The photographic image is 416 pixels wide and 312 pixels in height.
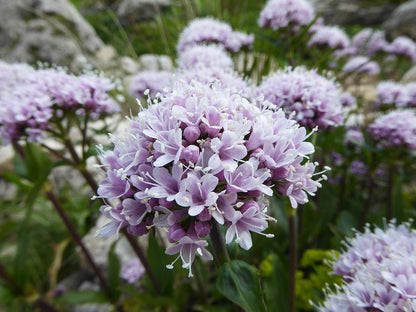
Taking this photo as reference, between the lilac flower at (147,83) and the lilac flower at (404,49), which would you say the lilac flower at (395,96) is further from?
the lilac flower at (147,83)

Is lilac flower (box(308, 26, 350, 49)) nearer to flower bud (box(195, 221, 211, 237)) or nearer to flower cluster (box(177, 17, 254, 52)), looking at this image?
flower cluster (box(177, 17, 254, 52))

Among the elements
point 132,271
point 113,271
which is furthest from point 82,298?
point 132,271

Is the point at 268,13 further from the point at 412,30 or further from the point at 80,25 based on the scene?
the point at 412,30

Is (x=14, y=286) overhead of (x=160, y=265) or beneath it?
beneath

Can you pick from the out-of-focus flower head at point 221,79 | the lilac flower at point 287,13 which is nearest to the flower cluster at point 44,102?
the out-of-focus flower head at point 221,79

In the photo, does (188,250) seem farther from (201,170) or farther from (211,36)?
(211,36)

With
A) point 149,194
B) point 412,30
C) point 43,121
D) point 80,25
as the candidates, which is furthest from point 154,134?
point 412,30
